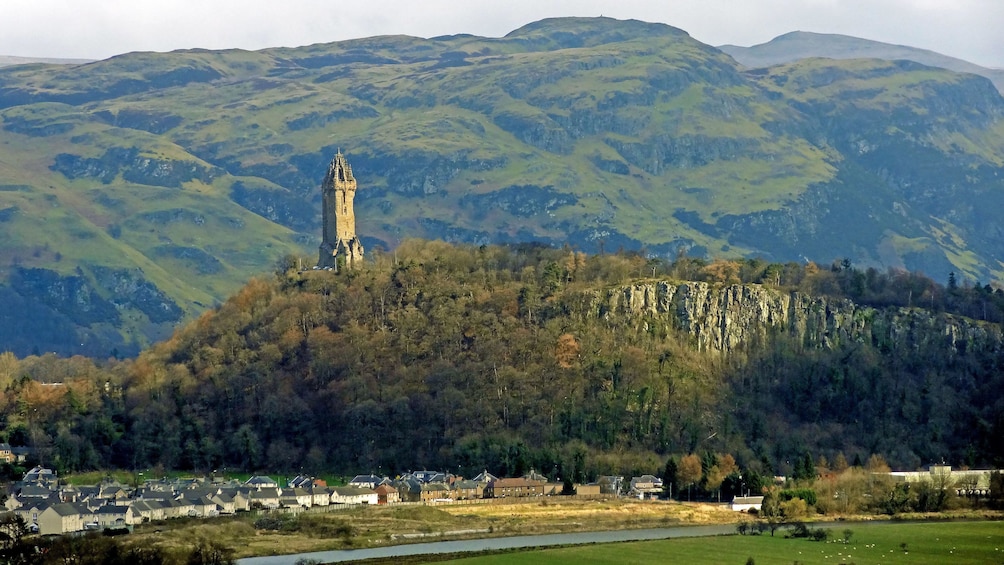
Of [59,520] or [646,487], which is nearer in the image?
[59,520]

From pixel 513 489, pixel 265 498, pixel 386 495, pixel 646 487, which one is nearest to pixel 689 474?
pixel 646 487

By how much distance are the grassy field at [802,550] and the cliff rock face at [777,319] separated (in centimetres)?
4825

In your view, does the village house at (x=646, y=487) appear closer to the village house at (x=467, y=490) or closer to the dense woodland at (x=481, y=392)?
the dense woodland at (x=481, y=392)

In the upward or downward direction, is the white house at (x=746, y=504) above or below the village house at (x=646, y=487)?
below

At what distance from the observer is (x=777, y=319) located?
172 m

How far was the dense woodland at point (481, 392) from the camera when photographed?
150 m

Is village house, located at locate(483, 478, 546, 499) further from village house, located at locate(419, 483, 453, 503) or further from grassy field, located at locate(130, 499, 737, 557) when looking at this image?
village house, located at locate(419, 483, 453, 503)

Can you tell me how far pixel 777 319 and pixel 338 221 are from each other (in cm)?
4994

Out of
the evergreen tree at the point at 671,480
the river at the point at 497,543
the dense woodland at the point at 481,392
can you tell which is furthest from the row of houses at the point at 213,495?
the river at the point at 497,543

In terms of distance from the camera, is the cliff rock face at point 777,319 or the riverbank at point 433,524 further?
the cliff rock face at point 777,319

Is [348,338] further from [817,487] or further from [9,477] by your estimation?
[817,487]

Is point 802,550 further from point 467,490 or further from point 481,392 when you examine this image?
point 481,392

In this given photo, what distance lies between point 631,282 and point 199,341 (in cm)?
4123

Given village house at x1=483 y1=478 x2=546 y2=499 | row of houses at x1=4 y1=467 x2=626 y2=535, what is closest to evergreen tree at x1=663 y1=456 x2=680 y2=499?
row of houses at x1=4 y1=467 x2=626 y2=535
